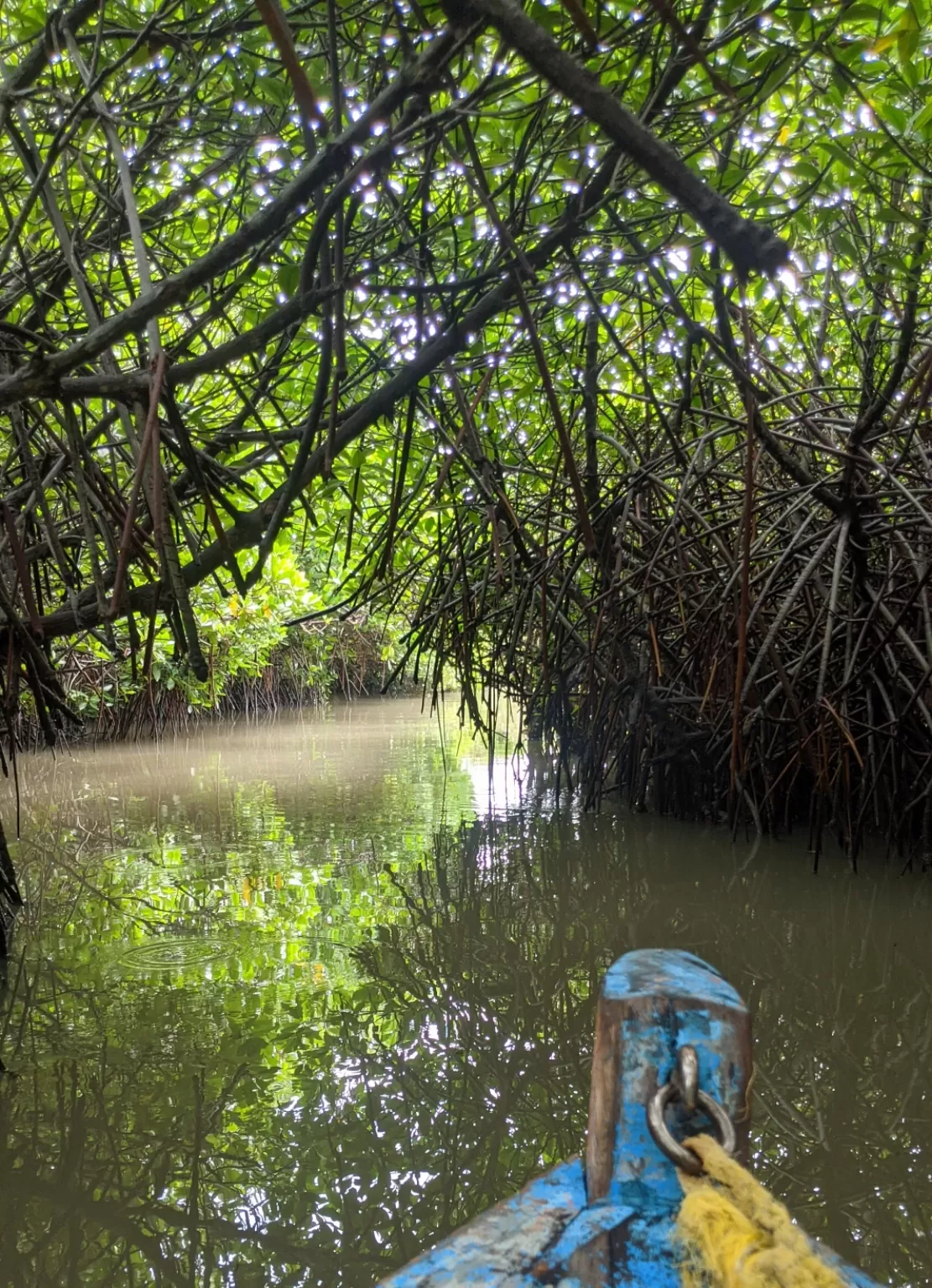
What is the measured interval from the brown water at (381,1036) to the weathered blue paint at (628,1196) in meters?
0.68

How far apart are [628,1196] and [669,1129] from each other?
57 mm

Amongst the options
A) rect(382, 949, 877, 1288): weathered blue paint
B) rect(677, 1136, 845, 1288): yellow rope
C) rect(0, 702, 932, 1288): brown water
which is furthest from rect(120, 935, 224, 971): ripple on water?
rect(677, 1136, 845, 1288): yellow rope

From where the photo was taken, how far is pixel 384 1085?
161 cm

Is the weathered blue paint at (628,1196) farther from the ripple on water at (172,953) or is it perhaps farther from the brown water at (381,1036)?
the ripple on water at (172,953)

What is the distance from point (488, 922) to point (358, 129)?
1.99 meters

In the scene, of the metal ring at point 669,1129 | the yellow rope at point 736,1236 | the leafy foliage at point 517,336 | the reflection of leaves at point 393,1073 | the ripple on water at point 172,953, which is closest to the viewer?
the yellow rope at point 736,1236

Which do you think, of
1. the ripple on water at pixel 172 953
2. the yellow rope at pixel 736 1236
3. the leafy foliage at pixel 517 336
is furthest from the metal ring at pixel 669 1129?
the ripple on water at pixel 172 953

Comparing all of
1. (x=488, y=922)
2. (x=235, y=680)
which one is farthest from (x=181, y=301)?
(x=235, y=680)

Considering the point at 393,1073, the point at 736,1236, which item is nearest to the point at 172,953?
the point at 393,1073

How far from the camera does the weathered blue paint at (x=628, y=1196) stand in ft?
1.93

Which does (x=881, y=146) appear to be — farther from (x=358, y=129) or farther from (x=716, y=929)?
(x=716, y=929)

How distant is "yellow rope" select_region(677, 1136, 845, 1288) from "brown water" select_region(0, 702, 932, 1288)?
779 millimetres

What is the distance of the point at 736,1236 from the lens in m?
0.51

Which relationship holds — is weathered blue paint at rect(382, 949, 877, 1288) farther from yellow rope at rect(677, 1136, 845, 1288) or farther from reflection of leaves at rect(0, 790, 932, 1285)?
reflection of leaves at rect(0, 790, 932, 1285)
